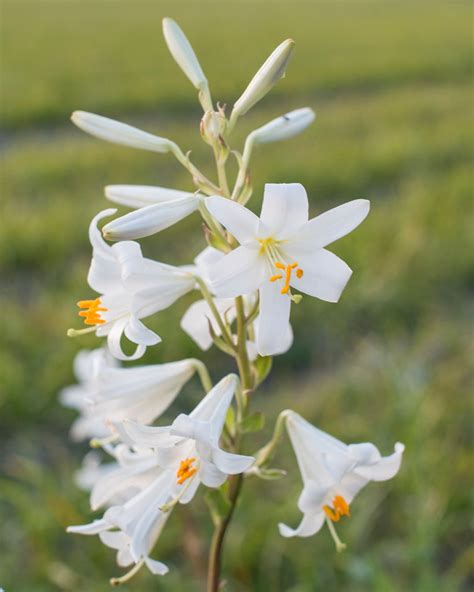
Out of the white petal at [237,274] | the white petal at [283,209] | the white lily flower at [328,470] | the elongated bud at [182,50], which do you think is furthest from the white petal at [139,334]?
the elongated bud at [182,50]

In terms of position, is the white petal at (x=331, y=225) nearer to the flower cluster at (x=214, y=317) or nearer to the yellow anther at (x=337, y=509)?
the flower cluster at (x=214, y=317)

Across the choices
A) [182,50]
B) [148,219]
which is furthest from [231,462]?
[182,50]

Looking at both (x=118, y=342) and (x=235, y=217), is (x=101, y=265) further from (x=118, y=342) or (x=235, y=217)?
(x=235, y=217)

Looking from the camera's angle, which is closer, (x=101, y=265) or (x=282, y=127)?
(x=101, y=265)

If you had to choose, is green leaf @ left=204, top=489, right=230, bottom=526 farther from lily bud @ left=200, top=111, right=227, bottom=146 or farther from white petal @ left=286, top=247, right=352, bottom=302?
lily bud @ left=200, top=111, right=227, bottom=146

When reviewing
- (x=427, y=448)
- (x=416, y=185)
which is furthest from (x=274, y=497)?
(x=416, y=185)

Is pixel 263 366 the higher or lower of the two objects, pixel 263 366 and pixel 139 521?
the higher

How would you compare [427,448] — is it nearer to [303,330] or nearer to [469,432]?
[469,432]
